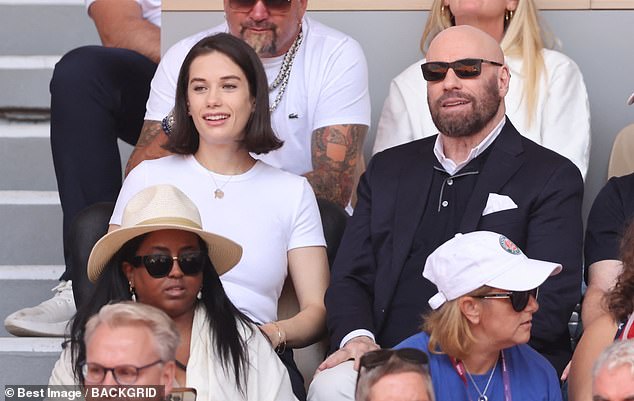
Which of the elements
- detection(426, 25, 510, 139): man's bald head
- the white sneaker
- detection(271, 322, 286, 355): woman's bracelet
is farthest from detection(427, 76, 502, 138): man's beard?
the white sneaker

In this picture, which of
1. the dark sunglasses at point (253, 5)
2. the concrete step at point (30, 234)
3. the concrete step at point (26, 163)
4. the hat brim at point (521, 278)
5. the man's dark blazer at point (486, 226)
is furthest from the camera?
the concrete step at point (26, 163)

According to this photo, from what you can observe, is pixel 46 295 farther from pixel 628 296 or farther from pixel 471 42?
pixel 628 296

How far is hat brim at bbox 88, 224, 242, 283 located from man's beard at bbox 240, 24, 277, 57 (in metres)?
1.20

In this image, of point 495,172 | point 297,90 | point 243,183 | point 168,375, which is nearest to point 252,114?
point 243,183

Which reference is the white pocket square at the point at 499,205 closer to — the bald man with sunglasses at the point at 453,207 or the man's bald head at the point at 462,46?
the bald man with sunglasses at the point at 453,207

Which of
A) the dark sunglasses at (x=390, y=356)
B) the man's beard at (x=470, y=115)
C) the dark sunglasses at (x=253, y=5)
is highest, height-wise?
the dark sunglasses at (x=253, y=5)

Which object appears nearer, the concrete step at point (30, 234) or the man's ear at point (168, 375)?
the man's ear at point (168, 375)

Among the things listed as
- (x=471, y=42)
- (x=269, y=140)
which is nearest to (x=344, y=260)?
(x=269, y=140)

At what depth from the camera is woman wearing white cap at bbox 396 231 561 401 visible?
368 centimetres

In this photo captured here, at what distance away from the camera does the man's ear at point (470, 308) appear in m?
3.71

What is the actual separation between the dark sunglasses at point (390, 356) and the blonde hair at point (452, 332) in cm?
28

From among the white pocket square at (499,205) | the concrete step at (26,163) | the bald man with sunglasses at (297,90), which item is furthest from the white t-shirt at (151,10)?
the white pocket square at (499,205)

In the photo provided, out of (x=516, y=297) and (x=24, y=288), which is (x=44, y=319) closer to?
(x=24, y=288)

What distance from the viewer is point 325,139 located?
189 inches
